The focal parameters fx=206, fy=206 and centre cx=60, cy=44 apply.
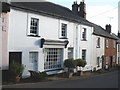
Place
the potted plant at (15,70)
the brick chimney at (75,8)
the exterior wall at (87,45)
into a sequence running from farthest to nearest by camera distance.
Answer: the brick chimney at (75,8) < the exterior wall at (87,45) < the potted plant at (15,70)

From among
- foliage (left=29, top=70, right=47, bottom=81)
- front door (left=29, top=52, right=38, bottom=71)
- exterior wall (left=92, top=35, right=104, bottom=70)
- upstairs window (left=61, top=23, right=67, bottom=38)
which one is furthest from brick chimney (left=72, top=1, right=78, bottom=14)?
foliage (left=29, top=70, right=47, bottom=81)

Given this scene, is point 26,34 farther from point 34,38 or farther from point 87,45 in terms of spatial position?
point 87,45

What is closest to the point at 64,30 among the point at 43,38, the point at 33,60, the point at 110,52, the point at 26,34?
the point at 43,38

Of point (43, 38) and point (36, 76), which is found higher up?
point (43, 38)

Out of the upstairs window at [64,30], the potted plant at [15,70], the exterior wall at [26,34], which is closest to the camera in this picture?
the potted plant at [15,70]

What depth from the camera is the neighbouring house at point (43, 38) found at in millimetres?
15195

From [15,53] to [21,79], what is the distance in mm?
1972

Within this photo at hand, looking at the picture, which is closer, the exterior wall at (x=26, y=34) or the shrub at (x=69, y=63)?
the exterior wall at (x=26, y=34)

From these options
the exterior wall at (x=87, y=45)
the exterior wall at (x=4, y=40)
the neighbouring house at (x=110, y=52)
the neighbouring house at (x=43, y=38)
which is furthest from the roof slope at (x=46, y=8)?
the neighbouring house at (x=110, y=52)

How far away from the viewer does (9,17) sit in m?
14.6

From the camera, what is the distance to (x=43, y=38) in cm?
1758

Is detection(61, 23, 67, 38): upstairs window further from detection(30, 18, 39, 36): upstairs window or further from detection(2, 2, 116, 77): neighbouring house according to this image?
detection(30, 18, 39, 36): upstairs window

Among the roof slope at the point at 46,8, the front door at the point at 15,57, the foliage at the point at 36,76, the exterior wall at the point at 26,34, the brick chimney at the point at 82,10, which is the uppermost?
the brick chimney at the point at 82,10

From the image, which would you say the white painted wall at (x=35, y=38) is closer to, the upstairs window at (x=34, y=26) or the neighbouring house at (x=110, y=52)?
the upstairs window at (x=34, y=26)
